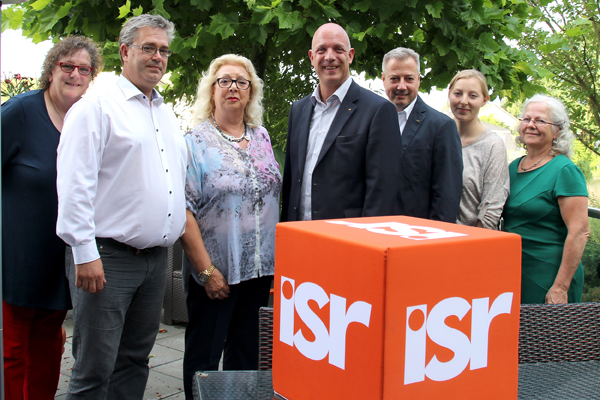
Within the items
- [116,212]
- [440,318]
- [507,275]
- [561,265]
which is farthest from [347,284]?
[561,265]

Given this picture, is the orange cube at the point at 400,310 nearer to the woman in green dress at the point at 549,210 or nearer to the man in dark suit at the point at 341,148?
the man in dark suit at the point at 341,148

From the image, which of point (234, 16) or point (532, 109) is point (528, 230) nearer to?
point (532, 109)

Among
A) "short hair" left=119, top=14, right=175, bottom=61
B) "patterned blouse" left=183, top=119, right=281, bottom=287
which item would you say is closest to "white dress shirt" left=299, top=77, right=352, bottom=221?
"patterned blouse" left=183, top=119, right=281, bottom=287

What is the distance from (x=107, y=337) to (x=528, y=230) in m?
2.00

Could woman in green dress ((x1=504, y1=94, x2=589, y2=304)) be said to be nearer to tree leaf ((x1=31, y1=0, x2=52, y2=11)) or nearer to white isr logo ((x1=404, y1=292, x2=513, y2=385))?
white isr logo ((x1=404, y1=292, x2=513, y2=385))

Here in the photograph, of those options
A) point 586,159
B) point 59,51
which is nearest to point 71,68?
point 59,51

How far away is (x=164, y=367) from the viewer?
3701mm

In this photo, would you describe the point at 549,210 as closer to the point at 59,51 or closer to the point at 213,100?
the point at 213,100

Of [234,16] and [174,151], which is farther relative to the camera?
[234,16]

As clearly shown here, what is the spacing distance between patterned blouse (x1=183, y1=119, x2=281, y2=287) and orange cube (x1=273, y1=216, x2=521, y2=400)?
1.43 m

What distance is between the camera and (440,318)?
0.88 m

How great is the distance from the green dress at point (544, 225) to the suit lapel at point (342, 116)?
990 millimetres

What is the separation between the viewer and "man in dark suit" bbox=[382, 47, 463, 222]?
259cm

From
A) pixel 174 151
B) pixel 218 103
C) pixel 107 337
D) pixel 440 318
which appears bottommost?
pixel 107 337
